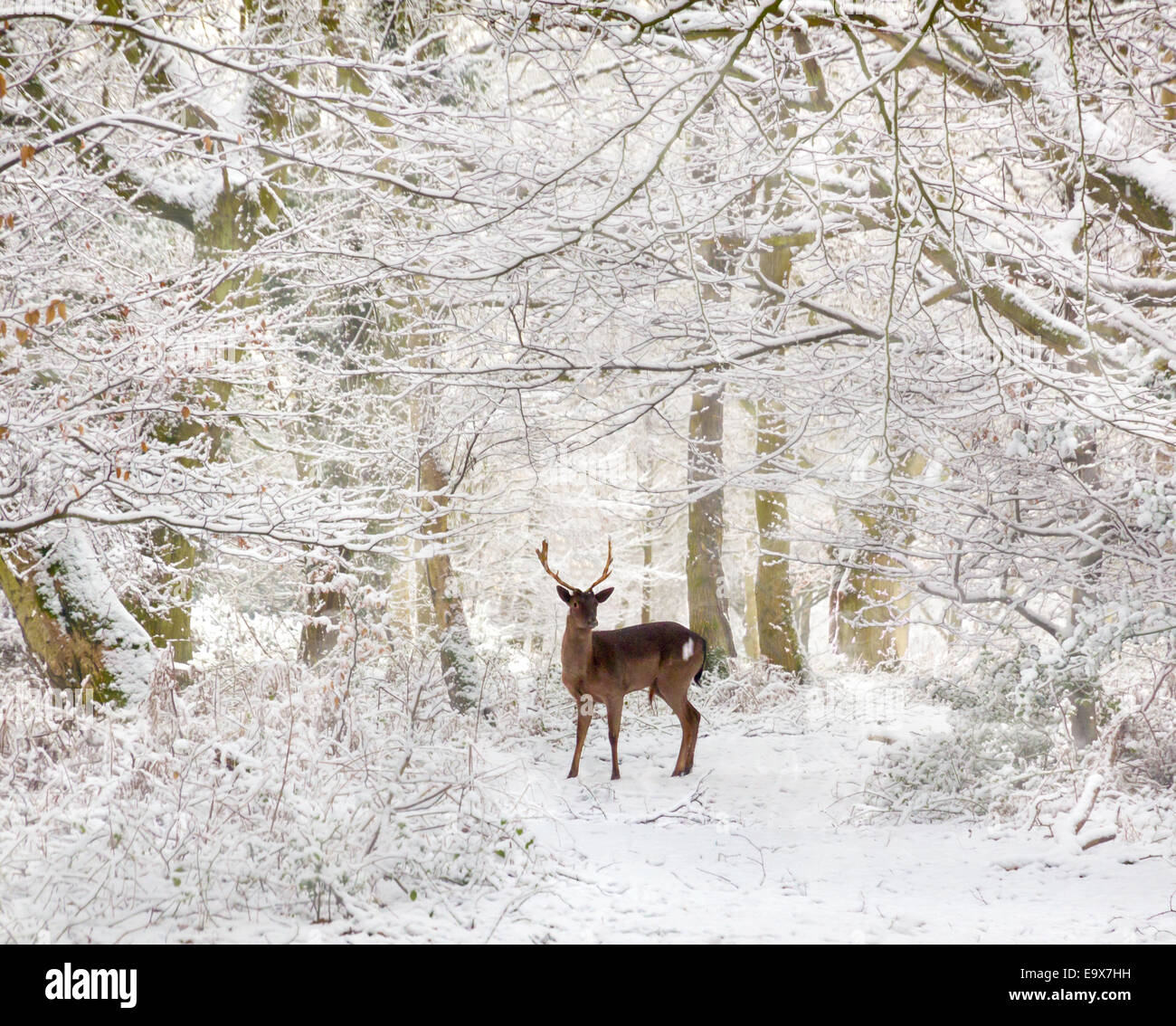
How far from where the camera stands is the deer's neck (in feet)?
27.0

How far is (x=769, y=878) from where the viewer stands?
18.3 ft

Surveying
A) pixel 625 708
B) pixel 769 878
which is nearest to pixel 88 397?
pixel 769 878

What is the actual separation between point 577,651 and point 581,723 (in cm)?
64

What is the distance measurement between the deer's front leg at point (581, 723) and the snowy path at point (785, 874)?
153 millimetres

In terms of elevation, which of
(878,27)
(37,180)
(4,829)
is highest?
(878,27)

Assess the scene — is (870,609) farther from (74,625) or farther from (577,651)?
(74,625)

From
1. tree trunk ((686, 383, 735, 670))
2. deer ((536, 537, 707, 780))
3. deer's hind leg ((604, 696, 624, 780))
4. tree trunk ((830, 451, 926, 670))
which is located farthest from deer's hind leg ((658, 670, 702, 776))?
tree trunk ((686, 383, 735, 670))

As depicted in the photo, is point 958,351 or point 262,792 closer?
point 262,792

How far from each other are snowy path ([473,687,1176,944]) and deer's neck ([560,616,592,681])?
95 centimetres

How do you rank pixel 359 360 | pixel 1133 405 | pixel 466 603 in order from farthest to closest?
1. pixel 466 603
2. pixel 359 360
3. pixel 1133 405

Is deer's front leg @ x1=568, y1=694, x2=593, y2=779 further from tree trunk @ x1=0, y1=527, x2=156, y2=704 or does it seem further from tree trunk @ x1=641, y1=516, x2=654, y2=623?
tree trunk @ x1=641, y1=516, x2=654, y2=623

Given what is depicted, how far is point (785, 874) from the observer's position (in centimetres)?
569
